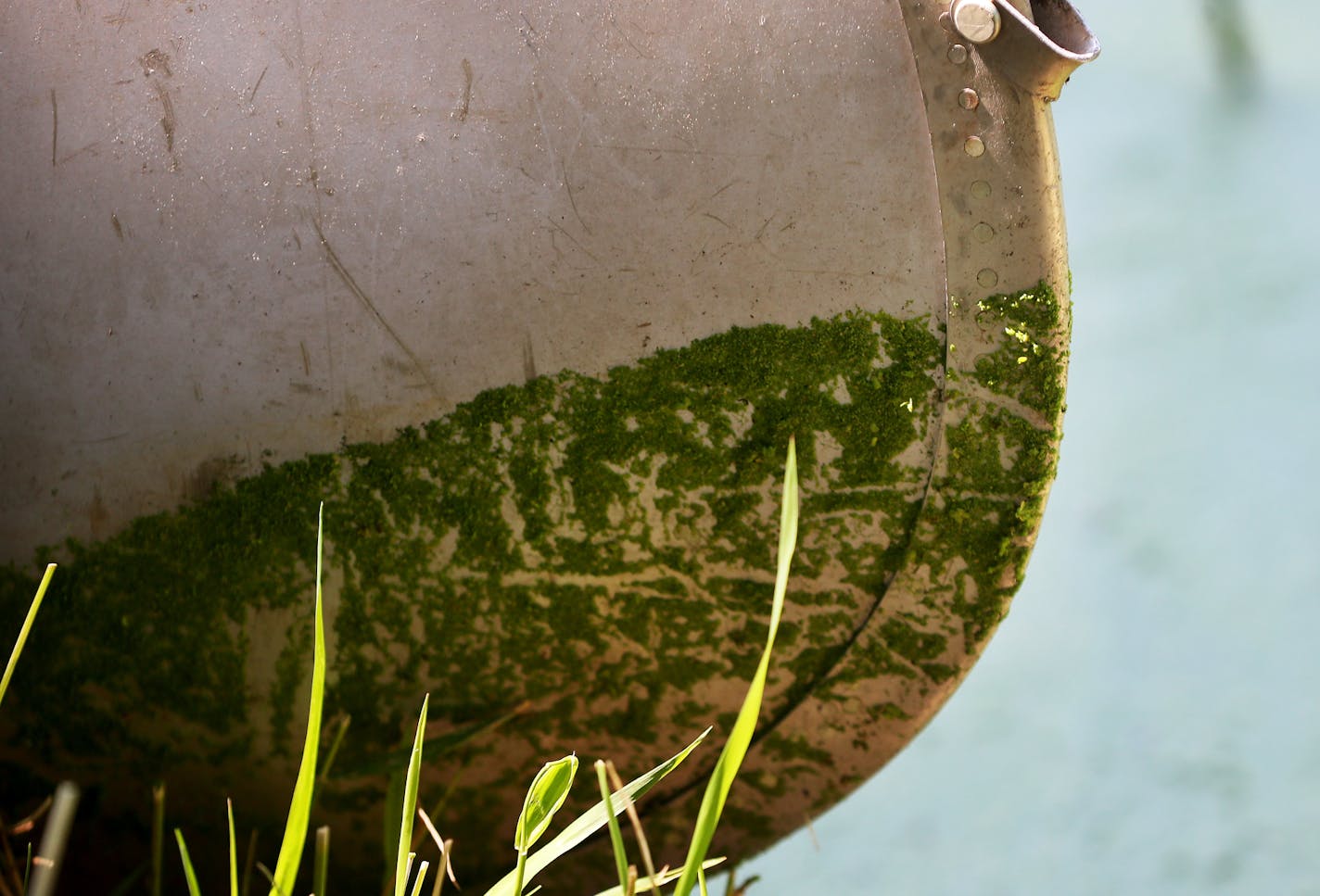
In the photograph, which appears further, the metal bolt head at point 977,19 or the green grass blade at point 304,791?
the metal bolt head at point 977,19

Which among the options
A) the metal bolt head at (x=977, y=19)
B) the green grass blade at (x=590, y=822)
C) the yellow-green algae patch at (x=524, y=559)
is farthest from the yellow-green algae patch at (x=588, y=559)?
the green grass blade at (x=590, y=822)

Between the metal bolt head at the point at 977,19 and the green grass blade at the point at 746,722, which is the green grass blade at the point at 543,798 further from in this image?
the metal bolt head at the point at 977,19

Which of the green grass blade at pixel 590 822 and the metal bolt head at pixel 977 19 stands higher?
the metal bolt head at pixel 977 19

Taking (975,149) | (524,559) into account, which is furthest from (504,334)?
(975,149)

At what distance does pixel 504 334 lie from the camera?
3.00 ft

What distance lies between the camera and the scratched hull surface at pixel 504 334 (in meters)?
0.89

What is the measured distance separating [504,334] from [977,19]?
15.6 inches

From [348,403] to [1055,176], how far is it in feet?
1.78

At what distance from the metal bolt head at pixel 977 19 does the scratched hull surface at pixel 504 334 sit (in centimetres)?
2

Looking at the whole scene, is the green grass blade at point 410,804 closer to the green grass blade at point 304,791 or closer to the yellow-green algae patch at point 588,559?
the green grass blade at point 304,791

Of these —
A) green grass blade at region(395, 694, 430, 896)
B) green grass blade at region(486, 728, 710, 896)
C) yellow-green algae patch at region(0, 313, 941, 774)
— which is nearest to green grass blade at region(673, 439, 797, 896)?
green grass blade at region(486, 728, 710, 896)

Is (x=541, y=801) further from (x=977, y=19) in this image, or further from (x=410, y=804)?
(x=977, y=19)

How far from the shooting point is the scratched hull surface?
89cm

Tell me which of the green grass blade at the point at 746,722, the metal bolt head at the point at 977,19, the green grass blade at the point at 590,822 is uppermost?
the metal bolt head at the point at 977,19
